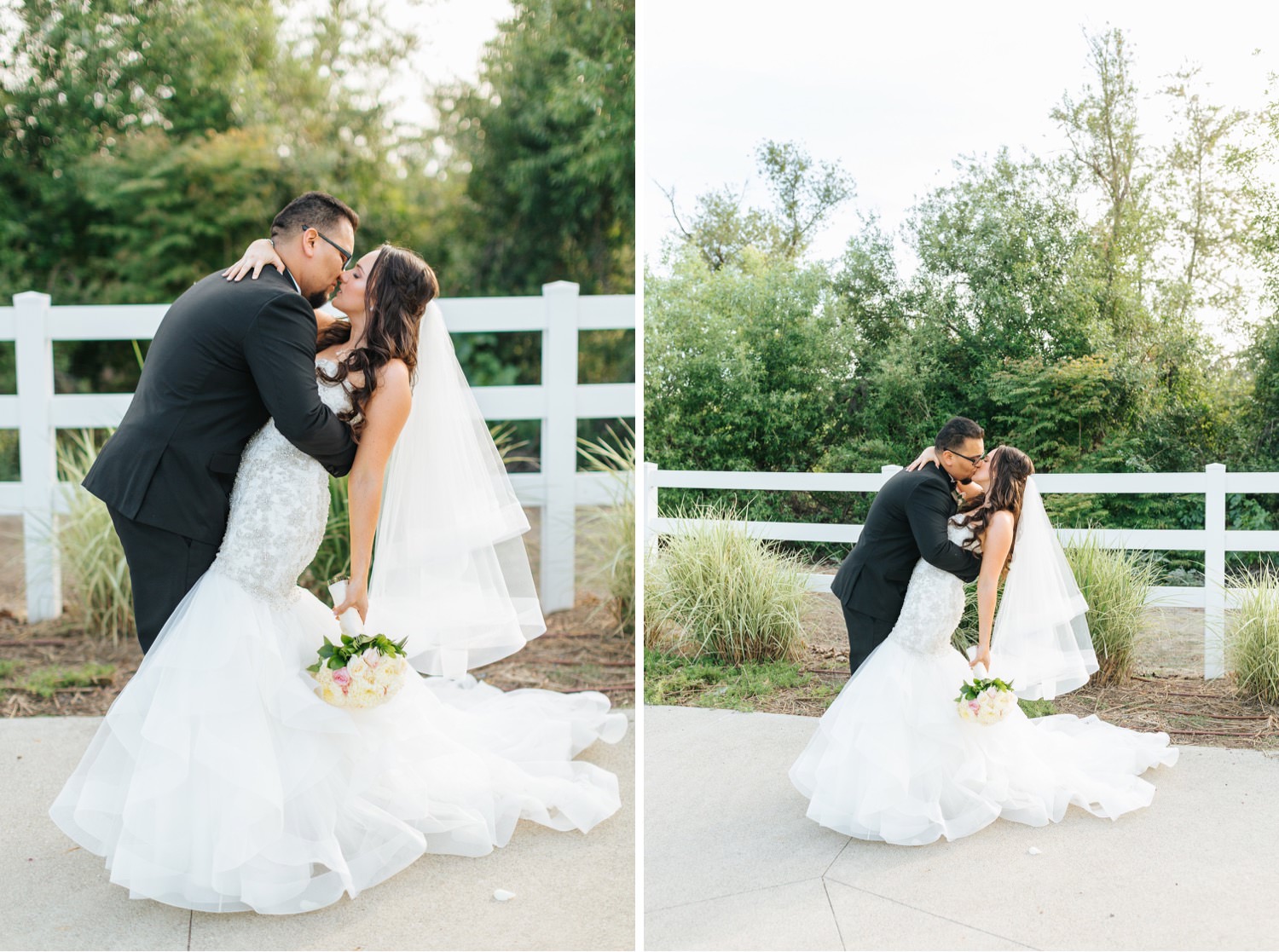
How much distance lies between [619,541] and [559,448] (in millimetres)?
783

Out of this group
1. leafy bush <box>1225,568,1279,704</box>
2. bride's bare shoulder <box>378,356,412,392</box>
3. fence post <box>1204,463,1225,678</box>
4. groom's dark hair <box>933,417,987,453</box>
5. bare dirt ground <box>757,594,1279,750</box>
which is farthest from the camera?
fence post <box>1204,463,1225,678</box>

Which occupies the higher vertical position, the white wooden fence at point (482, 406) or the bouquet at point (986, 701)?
the white wooden fence at point (482, 406)

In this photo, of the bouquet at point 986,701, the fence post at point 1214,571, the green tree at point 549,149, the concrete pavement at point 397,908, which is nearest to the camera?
the concrete pavement at point 397,908

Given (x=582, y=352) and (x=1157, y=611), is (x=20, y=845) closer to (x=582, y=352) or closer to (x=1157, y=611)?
(x=1157, y=611)

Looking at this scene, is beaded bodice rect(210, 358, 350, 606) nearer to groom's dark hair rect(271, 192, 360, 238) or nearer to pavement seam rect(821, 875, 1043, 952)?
groom's dark hair rect(271, 192, 360, 238)

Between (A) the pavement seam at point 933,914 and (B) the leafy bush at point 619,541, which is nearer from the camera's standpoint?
(A) the pavement seam at point 933,914

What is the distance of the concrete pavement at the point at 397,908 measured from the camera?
8.20 feet

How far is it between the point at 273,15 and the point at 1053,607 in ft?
32.7

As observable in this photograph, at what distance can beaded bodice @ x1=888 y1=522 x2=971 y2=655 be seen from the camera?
348 cm

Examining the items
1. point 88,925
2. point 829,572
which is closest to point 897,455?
point 829,572

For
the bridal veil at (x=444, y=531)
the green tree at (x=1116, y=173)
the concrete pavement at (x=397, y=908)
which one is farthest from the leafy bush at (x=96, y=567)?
the green tree at (x=1116, y=173)

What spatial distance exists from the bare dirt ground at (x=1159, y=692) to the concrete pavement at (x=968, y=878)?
0.75 m

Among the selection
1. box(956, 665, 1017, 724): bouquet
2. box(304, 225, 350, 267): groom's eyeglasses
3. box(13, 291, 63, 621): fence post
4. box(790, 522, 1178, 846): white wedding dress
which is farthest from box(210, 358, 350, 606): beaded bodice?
box(13, 291, 63, 621): fence post

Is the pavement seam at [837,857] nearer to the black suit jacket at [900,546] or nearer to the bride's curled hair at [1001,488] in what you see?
the black suit jacket at [900,546]
